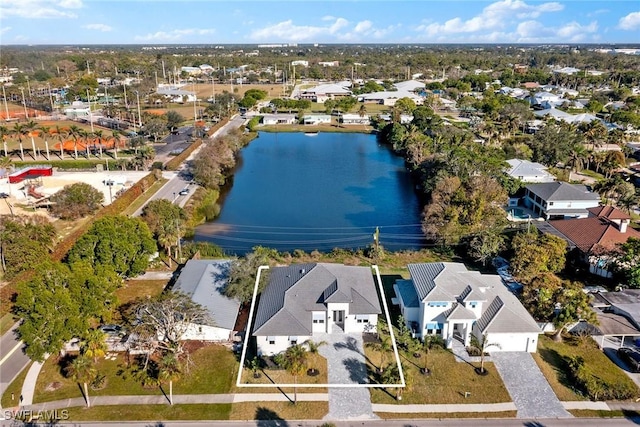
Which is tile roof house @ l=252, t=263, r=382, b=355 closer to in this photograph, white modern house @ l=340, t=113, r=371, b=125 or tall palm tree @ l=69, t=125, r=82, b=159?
tall palm tree @ l=69, t=125, r=82, b=159

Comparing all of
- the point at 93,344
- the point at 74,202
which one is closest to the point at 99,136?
the point at 74,202

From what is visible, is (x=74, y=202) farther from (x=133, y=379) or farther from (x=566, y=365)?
(x=566, y=365)

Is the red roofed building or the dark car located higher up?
the red roofed building

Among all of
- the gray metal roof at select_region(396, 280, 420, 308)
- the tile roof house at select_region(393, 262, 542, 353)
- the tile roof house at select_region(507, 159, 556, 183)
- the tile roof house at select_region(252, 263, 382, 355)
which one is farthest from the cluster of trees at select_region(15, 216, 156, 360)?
the tile roof house at select_region(507, 159, 556, 183)

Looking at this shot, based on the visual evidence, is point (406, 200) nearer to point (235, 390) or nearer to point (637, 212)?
point (637, 212)

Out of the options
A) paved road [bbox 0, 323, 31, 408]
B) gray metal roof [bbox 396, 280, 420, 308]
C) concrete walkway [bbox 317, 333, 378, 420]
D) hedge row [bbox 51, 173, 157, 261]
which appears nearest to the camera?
concrete walkway [bbox 317, 333, 378, 420]
